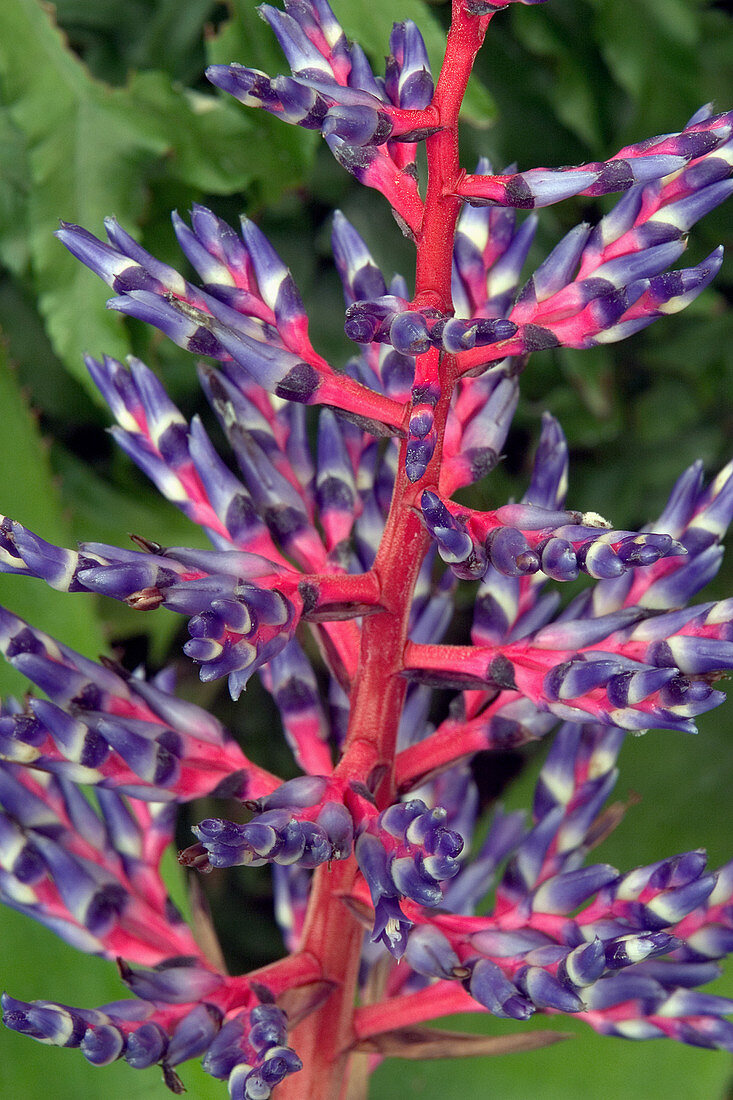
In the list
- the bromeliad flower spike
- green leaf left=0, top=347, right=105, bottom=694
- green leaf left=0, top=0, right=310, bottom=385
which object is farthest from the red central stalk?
green leaf left=0, top=0, right=310, bottom=385

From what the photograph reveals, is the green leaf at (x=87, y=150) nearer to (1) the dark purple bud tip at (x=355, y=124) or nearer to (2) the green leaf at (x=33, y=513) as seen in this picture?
(2) the green leaf at (x=33, y=513)

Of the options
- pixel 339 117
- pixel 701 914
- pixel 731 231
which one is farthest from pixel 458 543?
pixel 731 231

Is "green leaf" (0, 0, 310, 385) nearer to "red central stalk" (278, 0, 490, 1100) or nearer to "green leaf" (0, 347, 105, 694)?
"green leaf" (0, 347, 105, 694)

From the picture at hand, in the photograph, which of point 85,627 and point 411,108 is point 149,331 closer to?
point 85,627

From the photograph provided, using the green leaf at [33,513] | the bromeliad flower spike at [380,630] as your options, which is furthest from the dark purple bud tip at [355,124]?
the green leaf at [33,513]

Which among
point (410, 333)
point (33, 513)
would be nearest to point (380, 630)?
point (410, 333)

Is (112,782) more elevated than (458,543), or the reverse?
(458,543)

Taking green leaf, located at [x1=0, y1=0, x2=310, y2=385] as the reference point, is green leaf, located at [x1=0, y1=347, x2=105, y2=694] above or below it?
below
